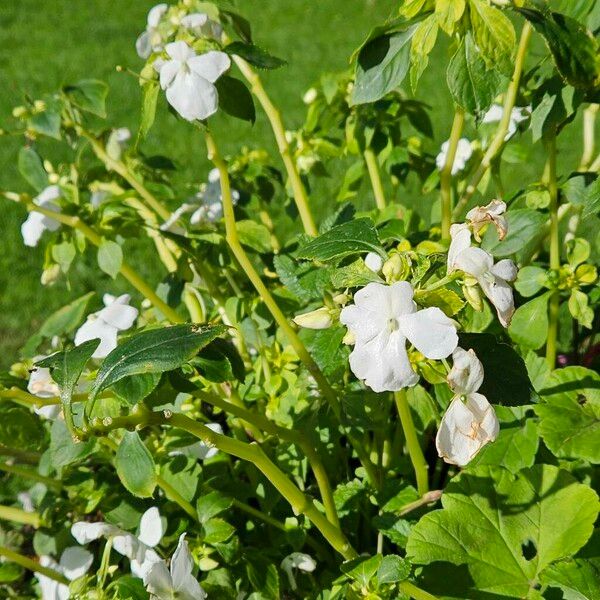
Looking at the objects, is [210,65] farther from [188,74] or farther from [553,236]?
[553,236]

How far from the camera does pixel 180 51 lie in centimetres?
93

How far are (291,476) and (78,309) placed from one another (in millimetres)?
386

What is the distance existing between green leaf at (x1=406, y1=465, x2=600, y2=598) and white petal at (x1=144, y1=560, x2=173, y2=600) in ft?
0.91

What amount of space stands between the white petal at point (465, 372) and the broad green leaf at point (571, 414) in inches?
12.3

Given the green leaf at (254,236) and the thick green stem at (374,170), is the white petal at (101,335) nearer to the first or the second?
the green leaf at (254,236)

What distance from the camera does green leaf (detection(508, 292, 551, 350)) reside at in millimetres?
1062

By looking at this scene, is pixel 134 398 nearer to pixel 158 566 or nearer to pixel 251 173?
pixel 158 566

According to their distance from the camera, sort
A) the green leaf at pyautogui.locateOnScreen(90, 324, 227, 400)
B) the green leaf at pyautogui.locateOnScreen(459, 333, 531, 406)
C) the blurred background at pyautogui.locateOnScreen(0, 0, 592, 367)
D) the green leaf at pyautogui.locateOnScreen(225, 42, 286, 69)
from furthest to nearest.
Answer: the blurred background at pyautogui.locateOnScreen(0, 0, 592, 367) → the green leaf at pyautogui.locateOnScreen(225, 42, 286, 69) → the green leaf at pyautogui.locateOnScreen(459, 333, 531, 406) → the green leaf at pyautogui.locateOnScreen(90, 324, 227, 400)

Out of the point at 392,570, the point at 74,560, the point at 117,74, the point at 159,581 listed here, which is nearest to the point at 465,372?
the point at 392,570

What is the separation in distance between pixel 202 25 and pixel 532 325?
21.4 inches

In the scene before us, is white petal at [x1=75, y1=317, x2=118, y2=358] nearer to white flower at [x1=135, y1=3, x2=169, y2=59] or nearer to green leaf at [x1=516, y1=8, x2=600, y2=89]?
white flower at [x1=135, y1=3, x2=169, y2=59]

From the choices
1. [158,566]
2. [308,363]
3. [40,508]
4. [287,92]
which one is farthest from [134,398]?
[287,92]

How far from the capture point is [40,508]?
128 cm

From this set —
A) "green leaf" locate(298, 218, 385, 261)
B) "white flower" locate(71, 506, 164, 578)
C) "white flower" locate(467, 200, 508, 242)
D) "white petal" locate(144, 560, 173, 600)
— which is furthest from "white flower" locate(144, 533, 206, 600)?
"white flower" locate(467, 200, 508, 242)
